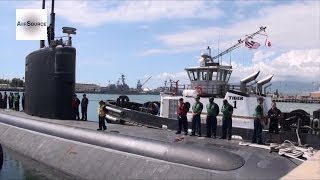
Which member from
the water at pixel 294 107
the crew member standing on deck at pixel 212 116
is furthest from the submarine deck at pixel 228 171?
the water at pixel 294 107

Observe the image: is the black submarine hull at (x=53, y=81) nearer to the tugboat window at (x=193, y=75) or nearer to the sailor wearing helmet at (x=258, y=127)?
the tugboat window at (x=193, y=75)

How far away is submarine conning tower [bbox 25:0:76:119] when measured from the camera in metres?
19.5

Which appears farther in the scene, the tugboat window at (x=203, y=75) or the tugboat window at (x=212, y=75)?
the tugboat window at (x=203, y=75)

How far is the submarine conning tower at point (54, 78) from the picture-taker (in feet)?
63.8

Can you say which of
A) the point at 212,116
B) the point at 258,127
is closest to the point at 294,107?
the point at 212,116

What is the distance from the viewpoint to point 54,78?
19.5m

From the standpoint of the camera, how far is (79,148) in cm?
1555

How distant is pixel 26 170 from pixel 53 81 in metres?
4.56

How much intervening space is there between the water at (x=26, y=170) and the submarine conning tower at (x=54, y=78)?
8.81 feet

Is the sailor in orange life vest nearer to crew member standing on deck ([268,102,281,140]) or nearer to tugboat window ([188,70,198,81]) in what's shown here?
crew member standing on deck ([268,102,281,140])

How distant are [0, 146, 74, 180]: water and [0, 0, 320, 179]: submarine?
0.23m

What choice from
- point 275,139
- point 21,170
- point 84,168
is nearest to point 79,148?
point 84,168

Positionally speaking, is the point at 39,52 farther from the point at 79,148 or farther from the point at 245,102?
the point at 245,102

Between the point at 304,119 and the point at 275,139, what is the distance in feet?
10.2
